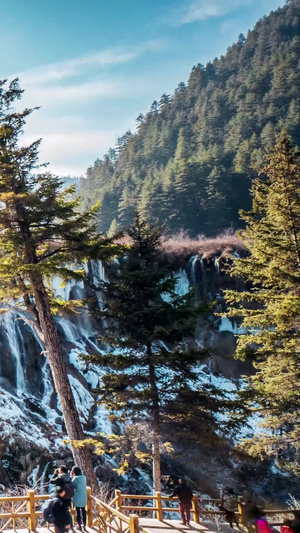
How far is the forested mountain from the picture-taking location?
178 ft

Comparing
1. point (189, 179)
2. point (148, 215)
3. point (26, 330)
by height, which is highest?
point (189, 179)

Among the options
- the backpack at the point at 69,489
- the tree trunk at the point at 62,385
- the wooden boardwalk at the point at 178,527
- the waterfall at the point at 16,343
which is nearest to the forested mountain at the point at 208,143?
the waterfall at the point at 16,343

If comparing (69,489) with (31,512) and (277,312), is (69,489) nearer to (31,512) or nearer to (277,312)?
(31,512)

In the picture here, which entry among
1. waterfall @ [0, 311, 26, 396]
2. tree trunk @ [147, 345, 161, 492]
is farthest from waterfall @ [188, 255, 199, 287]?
tree trunk @ [147, 345, 161, 492]

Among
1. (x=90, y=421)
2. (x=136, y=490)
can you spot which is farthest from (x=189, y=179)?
(x=136, y=490)

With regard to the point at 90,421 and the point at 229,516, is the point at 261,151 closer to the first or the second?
the point at 90,421

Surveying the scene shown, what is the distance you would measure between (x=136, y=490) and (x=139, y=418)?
9.11 m

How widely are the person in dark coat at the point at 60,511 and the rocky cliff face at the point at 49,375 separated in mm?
4577

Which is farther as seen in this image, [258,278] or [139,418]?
[258,278]

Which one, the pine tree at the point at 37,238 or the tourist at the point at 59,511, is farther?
the pine tree at the point at 37,238

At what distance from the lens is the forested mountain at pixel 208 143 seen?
54.3 m

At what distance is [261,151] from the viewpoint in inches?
2084

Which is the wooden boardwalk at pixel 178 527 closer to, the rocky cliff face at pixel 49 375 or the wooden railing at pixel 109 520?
the wooden railing at pixel 109 520

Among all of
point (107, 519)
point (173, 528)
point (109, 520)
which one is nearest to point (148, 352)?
point (107, 519)
